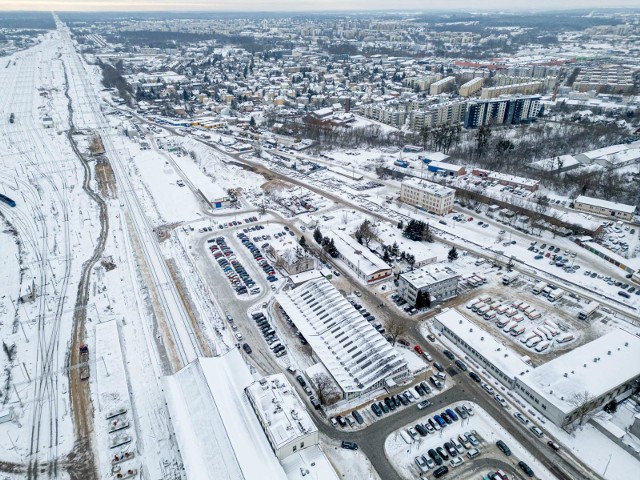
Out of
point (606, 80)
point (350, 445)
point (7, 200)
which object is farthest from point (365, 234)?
point (606, 80)

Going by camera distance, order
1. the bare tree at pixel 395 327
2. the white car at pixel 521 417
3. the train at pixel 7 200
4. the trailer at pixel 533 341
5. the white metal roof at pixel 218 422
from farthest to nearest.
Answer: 1. the train at pixel 7 200
2. the bare tree at pixel 395 327
3. the trailer at pixel 533 341
4. the white car at pixel 521 417
5. the white metal roof at pixel 218 422

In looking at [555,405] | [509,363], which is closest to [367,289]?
[509,363]

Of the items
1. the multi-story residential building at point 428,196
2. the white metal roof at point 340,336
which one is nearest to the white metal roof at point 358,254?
the white metal roof at point 340,336

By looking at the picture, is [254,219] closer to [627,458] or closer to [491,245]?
[491,245]

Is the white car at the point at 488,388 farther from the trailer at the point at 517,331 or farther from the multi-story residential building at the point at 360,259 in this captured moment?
the multi-story residential building at the point at 360,259

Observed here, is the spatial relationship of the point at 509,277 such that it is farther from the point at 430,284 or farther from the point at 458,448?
the point at 458,448
